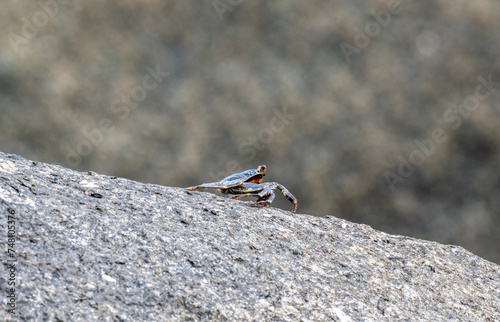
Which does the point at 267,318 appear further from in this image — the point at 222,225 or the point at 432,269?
the point at 432,269

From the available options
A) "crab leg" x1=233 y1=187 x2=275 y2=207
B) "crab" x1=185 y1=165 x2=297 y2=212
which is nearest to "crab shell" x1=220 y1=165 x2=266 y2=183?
"crab" x1=185 y1=165 x2=297 y2=212

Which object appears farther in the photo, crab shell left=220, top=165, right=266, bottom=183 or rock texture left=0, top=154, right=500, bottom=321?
crab shell left=220, top=165, right=266, bottom=183

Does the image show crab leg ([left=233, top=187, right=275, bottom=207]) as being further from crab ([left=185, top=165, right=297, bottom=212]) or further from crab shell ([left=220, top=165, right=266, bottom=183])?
crab shell ([left=220, top=165, right=266, bottom=183])

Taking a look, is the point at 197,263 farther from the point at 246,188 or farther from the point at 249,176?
the point at 249,176

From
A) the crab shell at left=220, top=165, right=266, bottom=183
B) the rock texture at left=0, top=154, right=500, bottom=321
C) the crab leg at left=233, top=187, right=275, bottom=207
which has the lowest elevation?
the rock texture at left=0, top=154, right=500, bottom=321

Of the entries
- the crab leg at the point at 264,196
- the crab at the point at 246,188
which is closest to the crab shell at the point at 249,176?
the crab at the point at 246,188

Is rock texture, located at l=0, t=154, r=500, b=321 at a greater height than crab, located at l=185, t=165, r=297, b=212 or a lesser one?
lesser

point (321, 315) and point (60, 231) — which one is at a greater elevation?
point (60, 231)

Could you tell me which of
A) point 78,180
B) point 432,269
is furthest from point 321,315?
point 78,180
